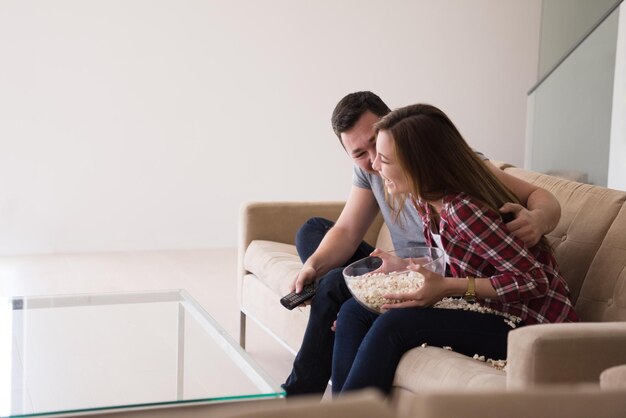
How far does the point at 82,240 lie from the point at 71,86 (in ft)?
3.12

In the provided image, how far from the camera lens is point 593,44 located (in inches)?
187

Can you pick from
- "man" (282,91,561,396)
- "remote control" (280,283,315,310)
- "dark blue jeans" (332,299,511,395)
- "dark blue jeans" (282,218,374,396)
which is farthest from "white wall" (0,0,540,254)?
"dark blue jeans" (332,299,511,395)

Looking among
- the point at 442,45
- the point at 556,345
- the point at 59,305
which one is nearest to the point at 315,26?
the point at 442,45

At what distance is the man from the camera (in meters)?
2.59

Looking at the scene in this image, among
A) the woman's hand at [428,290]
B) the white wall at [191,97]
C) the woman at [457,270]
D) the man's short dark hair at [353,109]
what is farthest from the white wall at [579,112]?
the woman's hand at [428,290]

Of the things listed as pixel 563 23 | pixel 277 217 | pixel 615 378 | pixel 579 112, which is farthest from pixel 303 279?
pixel 563 23

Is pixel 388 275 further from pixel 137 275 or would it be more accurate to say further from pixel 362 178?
pixel 137 275

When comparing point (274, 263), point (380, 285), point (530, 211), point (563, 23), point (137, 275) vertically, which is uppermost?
point (563, 23)

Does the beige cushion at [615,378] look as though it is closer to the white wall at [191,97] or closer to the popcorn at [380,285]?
the popcorn at [380,285]

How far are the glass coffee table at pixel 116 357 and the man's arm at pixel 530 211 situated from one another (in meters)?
0.67

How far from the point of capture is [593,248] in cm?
232

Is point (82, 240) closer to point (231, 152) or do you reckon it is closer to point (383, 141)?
point (231, 152)

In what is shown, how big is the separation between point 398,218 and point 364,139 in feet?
0.85

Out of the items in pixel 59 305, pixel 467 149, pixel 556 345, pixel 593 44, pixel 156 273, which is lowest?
pixel 156 273
